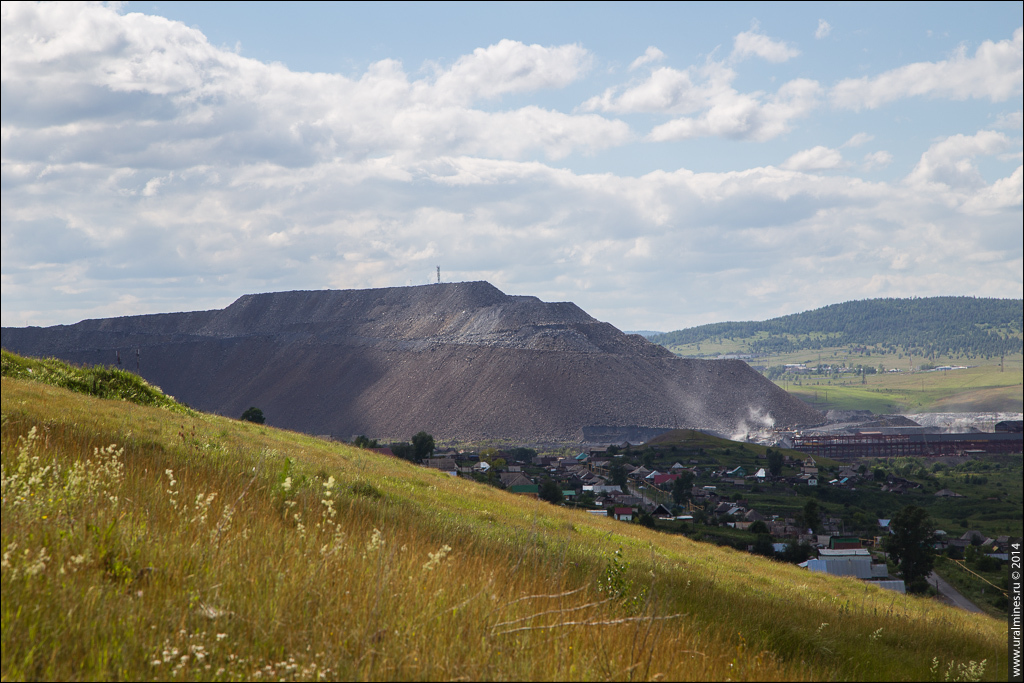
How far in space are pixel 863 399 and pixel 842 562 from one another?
566 ft

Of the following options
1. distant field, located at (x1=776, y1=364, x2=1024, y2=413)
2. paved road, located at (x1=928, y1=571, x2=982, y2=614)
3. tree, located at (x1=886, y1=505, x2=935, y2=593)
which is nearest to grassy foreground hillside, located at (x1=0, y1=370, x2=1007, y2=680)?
paved road, located at (x1=928, y1=571, x2=982, y2=614)

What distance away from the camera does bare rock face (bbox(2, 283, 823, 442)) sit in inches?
3964

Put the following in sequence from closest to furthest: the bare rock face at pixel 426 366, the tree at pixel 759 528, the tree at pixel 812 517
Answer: the tree at pixel 759 528 → the tree at pixel 812 517 → the bare rock face at pixel 426 366

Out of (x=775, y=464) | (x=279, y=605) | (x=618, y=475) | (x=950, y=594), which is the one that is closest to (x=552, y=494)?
(x=950, y=594)

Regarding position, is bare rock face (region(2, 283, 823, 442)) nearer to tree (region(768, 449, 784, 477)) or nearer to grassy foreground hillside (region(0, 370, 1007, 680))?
tree (region(768, 449, 784, 477))

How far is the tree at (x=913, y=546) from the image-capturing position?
111 ft

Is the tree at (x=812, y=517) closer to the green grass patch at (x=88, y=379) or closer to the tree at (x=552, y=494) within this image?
the tree at (x=552, y=494)

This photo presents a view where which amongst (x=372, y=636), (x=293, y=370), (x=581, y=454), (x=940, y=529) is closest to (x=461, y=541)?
(x=372, y=636)

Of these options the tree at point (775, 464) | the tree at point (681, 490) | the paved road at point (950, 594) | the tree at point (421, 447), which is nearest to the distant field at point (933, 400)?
the tree at point (775, 464)

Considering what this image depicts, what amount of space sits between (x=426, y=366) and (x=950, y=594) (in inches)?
3495

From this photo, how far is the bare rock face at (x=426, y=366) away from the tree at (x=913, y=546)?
5899 centimetres

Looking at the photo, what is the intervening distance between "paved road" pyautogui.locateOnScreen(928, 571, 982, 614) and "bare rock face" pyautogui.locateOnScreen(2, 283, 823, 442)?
59.2 metres

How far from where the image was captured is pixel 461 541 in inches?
310

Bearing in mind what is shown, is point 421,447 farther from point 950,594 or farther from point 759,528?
point 950,594
